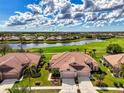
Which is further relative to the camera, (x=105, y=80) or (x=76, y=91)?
(x=105, y=80)

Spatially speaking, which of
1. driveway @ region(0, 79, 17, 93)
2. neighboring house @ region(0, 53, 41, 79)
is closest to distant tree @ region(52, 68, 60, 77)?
neighboring house @ region(0, 53, 41, 79)

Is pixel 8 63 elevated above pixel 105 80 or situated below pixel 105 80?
above

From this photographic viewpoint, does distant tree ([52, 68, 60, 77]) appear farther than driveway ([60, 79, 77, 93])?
Yes

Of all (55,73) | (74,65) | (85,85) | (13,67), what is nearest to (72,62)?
(74,65)

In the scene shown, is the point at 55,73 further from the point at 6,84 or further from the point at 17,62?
the point at 6,84

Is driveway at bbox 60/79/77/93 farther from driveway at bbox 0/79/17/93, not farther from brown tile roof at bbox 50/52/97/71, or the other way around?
driveway at bbox 0/79/17/93

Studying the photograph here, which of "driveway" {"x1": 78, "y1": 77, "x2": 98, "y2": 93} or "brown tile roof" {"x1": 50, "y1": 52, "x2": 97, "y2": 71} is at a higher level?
"brown tile roof" {"x1": 50, "y1": 52, "x2": 97, "y2": 71}

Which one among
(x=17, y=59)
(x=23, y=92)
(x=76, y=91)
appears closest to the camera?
(x=23, y=92)

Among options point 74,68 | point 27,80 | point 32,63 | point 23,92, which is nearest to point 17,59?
point 32,63

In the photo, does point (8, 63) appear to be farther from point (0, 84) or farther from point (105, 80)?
point (105, 80)
